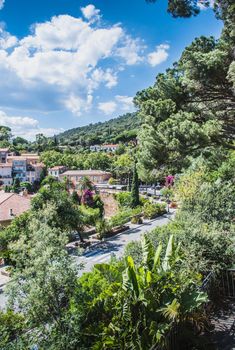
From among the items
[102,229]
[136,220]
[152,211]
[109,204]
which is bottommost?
[109,204]

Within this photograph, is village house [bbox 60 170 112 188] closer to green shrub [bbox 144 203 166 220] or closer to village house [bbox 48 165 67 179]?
village house [bbox 48 165 67 179]

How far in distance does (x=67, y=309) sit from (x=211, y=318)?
13.4ft

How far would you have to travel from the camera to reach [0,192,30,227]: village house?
2902cm

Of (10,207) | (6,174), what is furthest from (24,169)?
(10,207)

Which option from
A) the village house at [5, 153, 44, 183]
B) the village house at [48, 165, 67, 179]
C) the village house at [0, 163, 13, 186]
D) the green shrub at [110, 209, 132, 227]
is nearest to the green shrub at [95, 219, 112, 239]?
the green shrub at [110, 209, 132, 227]

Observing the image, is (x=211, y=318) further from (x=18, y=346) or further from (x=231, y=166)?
(x=231, y=166)

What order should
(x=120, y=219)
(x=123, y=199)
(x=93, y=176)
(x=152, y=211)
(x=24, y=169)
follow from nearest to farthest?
(x=120, y=219)
(x=152, y=211)
(x=123, y=199)
(x=93, y=176)
(x=24, y=169)

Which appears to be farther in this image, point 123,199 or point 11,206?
point 123,199

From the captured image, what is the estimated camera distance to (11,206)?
103 ft

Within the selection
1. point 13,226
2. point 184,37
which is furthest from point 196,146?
point 13,226

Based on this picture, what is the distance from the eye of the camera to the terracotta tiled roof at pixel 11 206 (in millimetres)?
29497

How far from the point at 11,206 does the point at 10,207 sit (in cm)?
26

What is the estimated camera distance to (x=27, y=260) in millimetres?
5910

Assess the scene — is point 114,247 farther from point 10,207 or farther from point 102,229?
point 10,207
